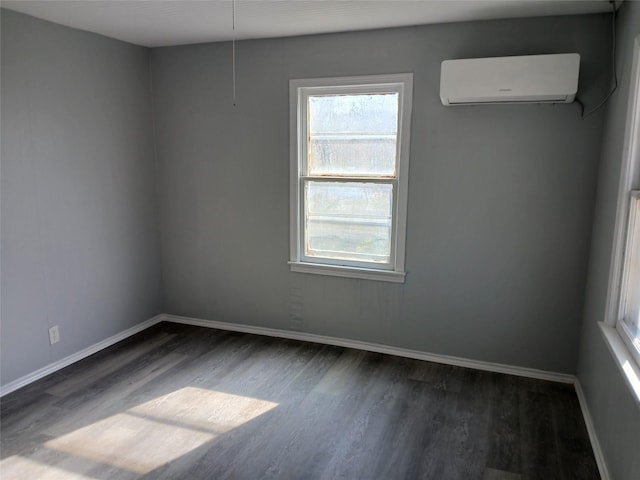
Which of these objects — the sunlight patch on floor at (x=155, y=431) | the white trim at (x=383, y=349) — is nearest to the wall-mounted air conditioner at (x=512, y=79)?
the white trim at (x=383, y=349)

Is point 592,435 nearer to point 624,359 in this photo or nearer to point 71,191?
point 624,359

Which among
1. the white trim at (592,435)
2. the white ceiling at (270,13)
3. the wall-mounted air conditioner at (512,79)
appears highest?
the white ceiling at (270,13)

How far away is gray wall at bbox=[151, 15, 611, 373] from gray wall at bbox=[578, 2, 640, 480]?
0.18m

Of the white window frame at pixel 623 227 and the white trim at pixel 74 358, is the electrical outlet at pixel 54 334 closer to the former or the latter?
the white trim at pixel 74 358

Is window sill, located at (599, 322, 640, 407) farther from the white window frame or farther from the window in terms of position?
the window

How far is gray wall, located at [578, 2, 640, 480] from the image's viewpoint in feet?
6.19

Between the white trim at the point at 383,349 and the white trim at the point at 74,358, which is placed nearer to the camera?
the white trim at the point at 74,358

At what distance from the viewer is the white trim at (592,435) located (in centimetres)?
216

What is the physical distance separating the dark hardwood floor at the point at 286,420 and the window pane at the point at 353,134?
147 centimetres

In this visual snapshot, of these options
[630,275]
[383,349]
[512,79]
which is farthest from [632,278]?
[383,349]

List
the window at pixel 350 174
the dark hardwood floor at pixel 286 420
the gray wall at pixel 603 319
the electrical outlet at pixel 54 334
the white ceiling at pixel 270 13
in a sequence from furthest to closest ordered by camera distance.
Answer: the window at pixel 350 174
the electrical outlet at pixel 54 334
the white ceiling at pixel 270 13
the dark hardwood floor at pixel 286 420
the gray wall at pixel 603 319

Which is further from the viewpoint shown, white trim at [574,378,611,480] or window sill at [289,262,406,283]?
window sill at [289,262,406,283]

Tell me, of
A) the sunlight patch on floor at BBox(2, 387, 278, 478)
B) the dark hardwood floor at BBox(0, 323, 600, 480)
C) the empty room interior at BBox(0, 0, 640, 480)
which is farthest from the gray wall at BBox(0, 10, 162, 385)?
the sunlight patch on floor at BBox(2, 387, 278, 478)

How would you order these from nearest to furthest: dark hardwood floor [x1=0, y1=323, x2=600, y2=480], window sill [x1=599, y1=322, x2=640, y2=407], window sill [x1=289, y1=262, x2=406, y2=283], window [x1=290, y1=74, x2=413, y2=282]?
window sill [x1=599, y1=322, x2=640, y2=407]
dark hardwood floor [x1=0, y1=323, x2=600, y2=480]
window [x1=290, y1=74, x2=413, y2=282]
window sill [x1=289, y1=262, x2=406, y2=283]
